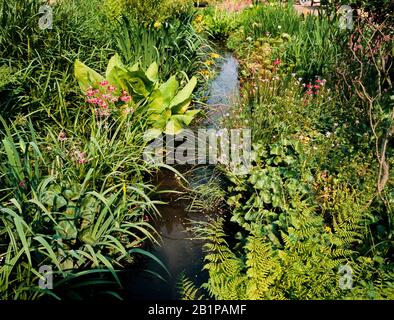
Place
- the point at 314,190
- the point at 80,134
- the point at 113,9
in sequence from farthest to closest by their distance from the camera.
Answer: the point at 113,9 < the point at 80,134 < the point at 314,190

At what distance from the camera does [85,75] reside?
3.90 metres

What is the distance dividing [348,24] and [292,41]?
6.07 feet

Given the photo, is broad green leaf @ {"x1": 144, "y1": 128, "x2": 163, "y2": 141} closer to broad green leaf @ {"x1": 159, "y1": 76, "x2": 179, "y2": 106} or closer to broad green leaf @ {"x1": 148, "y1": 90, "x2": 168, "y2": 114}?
broad green leaf @ {"x1": 148, "y1": 90, "x2": 168, "y2": 114}

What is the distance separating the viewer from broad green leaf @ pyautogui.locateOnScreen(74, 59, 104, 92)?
12.6 feet

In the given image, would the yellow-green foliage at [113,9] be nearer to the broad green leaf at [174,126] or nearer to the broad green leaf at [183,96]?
the broad green leaf at [183,96]

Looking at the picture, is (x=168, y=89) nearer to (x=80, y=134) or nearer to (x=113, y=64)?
(x=113, y=64)

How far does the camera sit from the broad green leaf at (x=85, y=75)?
12.6ft

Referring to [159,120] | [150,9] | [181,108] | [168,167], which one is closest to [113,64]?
[159,120]

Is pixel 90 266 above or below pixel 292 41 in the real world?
below

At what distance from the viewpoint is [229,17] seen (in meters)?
9.45

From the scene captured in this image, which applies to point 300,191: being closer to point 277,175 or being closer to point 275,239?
point 277,175

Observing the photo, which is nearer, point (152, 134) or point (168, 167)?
point (168, 167)
